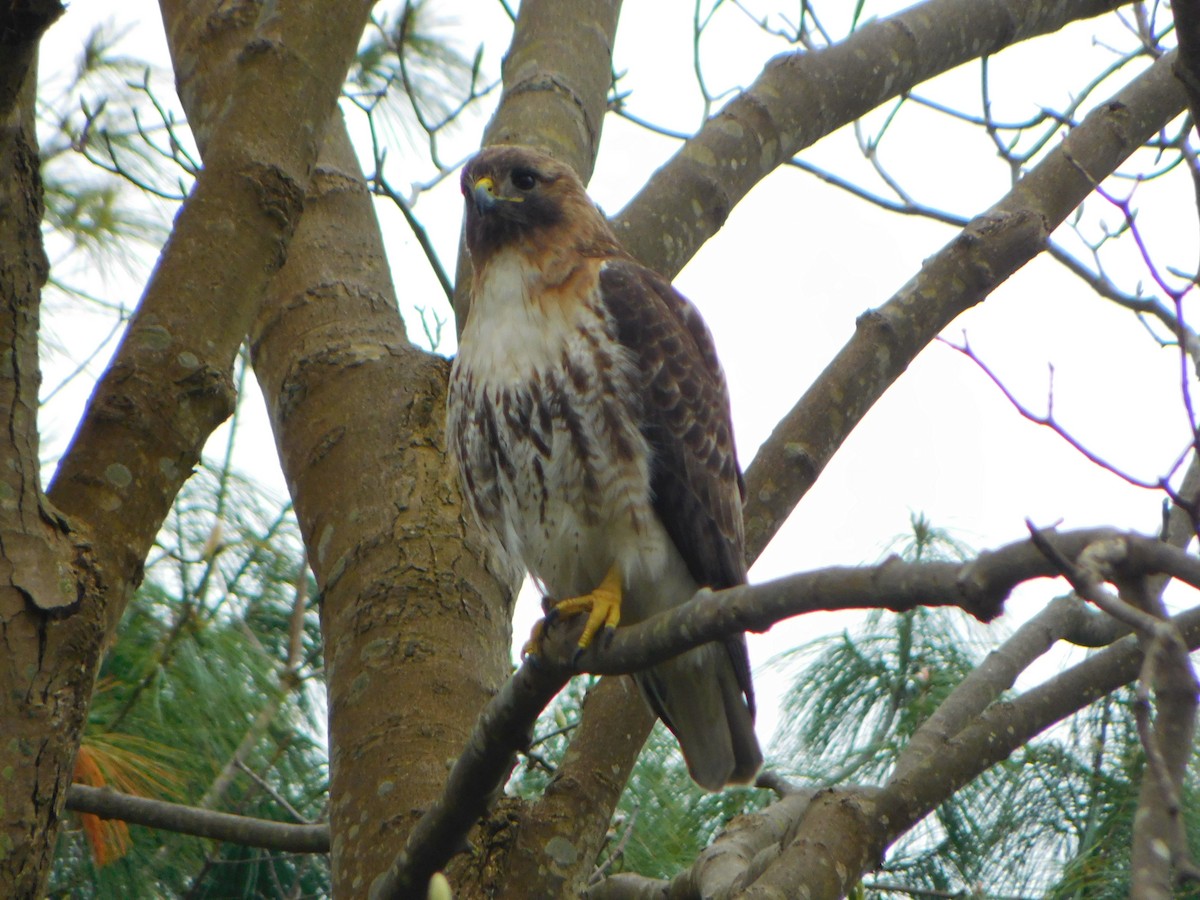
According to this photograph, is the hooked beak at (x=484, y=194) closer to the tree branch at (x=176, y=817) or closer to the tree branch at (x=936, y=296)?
the tree branch at (x=936, y=296)

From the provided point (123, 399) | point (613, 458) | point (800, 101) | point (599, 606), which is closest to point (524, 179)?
point (800, 101)

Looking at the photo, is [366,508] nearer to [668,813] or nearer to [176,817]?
[176,817]

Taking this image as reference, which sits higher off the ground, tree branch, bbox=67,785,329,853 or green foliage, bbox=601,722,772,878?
green foliage, bbox=601,722,772,878

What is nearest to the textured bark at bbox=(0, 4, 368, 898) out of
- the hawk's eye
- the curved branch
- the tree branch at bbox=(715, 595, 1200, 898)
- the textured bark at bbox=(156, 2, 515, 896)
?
the textured bark at bbox=(156, 2, 515, 896)

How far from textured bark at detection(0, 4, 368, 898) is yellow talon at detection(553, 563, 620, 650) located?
932 mm

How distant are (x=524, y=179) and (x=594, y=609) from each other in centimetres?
140

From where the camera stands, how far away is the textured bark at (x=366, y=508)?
2.96 metres

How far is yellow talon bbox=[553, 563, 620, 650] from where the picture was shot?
9.89 feet

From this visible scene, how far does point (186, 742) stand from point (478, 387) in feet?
6.32

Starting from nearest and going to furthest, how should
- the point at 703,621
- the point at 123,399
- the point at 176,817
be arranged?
the point at 703,621 < the point at 123,399 < the point at 176,817

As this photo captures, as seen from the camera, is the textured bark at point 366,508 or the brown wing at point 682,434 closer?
the textured bark at point 366,508

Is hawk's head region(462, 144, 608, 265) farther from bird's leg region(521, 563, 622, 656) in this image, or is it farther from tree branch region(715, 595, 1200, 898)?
tree branch region(715, 595, 1200, 898)

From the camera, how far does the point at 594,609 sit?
307 centimetres

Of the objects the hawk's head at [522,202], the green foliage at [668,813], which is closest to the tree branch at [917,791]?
the green foliage at [668,813]
